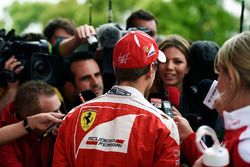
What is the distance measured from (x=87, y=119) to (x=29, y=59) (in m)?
1.69

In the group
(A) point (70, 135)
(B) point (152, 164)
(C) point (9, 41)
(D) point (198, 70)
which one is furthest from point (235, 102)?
(C) point (9, 41)

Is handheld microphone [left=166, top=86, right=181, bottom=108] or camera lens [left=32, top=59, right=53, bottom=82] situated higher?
camera lens [left=32, top=59, right=53, bottom=82]

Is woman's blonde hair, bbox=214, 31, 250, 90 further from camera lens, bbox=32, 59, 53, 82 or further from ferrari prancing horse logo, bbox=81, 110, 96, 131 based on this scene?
camera lens, bbox=32, 59, 53, 82

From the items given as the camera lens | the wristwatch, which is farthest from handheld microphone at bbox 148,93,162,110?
the camera lens

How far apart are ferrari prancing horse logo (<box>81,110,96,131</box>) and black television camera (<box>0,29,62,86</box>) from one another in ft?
4.80

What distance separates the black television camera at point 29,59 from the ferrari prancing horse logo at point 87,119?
1464 mm

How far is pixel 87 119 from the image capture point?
9.10 ft

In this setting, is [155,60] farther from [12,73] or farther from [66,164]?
[12,73]

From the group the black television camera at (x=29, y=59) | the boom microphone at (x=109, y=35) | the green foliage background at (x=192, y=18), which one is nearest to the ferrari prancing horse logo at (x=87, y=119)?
the boom microphone at (x=109, y=35)

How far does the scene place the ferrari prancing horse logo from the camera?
2.76 m

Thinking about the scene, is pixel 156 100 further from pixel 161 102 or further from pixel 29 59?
pixel 29 59

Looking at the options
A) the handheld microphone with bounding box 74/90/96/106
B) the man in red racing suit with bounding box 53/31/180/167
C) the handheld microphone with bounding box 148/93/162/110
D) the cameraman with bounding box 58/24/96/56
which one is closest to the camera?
the man in red racing suit with bounding box 53/31/180/167

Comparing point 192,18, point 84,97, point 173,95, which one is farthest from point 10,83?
point 192,18

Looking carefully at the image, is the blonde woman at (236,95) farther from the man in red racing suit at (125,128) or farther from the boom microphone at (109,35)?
the boom microphone at (109,35)
